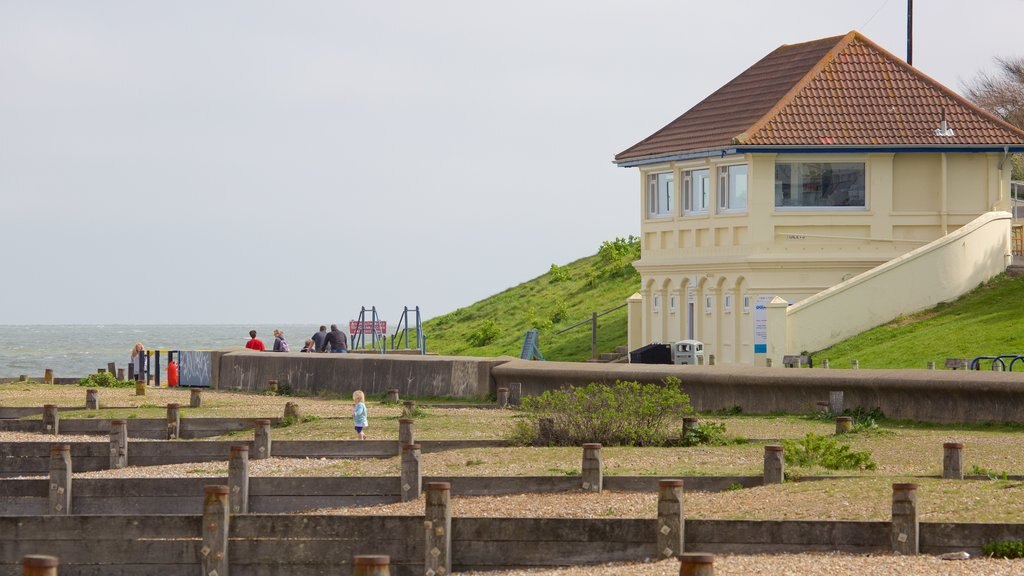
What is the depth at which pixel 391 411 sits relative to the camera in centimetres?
3153

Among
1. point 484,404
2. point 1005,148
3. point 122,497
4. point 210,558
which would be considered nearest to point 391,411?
point 484,404

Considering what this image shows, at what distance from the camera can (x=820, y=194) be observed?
4478cm

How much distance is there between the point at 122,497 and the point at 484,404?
646 inches

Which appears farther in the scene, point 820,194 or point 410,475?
point 820,194

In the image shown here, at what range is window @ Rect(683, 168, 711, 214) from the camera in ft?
152

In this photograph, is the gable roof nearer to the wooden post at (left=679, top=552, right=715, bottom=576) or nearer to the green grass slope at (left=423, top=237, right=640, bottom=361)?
the green grass slope at (left=423, top=237, right=640, bottom=361)

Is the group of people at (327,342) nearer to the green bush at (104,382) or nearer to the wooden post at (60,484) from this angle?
the green bush at (104,382)

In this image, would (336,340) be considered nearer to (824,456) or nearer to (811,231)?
(811,231)

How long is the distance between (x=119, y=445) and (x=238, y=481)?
4833mm

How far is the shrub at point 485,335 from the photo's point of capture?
63375 millimetres

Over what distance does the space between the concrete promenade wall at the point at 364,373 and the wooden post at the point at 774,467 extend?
16.5 metres

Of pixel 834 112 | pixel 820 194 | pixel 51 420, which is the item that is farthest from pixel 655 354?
pixel 51 420

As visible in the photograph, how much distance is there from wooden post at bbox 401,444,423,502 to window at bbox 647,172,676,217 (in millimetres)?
30390

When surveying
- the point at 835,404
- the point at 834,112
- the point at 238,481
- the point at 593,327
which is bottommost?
the point at 238,481
